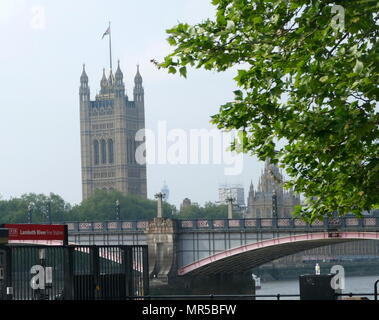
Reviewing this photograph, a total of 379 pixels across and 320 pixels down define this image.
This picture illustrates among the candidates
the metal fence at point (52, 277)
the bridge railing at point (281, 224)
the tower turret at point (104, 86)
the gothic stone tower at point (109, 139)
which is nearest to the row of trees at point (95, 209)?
the gothic stone tower at point (109, 139)

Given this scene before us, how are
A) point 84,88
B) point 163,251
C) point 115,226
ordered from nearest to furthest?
point 163,251, point 115,226, point 84,88

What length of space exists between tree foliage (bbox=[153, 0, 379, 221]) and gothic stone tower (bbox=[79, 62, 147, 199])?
554ft

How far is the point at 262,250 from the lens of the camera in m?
67.2

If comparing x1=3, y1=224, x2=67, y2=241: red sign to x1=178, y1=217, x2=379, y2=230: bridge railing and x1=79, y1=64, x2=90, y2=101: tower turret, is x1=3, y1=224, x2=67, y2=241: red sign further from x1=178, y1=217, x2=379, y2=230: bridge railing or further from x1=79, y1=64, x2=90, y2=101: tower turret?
x1=79, y1=64, x2=90, y2=101: tower turret

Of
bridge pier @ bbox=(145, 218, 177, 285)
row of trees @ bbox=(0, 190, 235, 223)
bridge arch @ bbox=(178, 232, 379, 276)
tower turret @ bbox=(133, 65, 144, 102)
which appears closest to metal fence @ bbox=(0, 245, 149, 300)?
bridge arch @ bbox=(178, 232, 379, 276)

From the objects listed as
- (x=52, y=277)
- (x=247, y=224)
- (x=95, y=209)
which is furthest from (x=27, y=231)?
(x=95, y=209)

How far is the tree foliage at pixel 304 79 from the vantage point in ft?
49.3

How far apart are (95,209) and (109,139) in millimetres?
38458

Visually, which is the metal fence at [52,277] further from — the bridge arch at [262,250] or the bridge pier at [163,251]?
the bridge pier at [163,251]

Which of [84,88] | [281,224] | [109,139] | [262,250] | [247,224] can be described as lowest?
[262,250]

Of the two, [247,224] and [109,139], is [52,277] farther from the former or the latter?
[109,139]
